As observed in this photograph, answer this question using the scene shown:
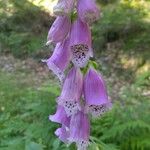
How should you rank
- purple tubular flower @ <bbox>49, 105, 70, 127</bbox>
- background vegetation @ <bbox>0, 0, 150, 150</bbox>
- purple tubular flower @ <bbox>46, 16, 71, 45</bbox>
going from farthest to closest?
background vegetation @ <bbox>0, 0, 150, 150</bbox> < purple tubular flower @ <bbox>49, 105, 70, 127</bbox> < purple tubular flower @ <bbox>46, 16, 71, 45</bbox>

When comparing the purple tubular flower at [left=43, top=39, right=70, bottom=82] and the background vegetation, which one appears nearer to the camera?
the purple tubular flower at [left=43, top=39, right=70, bottom=82]

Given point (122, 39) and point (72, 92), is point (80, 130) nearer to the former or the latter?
point (72, 92)

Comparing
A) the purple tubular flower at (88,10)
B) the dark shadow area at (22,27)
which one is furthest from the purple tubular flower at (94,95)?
the dark shadow area at (22,27)

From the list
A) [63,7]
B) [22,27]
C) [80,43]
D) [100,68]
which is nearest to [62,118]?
[80,43]

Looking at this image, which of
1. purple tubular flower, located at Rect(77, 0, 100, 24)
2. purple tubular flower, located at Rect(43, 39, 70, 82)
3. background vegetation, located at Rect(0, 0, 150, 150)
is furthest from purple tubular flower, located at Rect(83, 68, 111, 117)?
background vegetation, located at Rect(0, 0, 150, 150)

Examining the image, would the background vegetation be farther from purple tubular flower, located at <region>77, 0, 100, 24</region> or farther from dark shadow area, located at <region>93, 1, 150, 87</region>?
purple tubular flower, located at <region>77, 0, 100, 24</region>

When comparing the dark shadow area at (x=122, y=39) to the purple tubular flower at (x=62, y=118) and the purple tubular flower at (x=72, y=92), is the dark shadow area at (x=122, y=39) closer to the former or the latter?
the purple tubular flower at (x=62, y=118)

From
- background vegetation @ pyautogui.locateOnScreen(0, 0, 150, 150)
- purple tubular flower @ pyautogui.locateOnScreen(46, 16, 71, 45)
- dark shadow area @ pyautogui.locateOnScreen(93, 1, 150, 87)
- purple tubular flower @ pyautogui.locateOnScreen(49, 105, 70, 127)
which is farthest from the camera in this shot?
dark shadow area @ pyautogui.locateOnScreen(93, 1, 150, 87)
